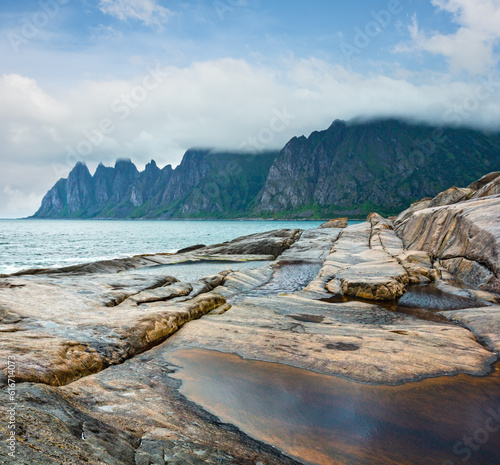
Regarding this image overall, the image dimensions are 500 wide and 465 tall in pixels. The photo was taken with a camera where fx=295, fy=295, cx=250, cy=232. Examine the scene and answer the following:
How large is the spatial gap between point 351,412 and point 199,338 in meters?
5.34

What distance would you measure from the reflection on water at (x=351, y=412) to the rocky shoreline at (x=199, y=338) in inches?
16.4

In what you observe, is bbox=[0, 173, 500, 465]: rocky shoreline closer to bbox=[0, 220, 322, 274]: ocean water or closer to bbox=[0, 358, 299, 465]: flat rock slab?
bbox=[0, 358, 299, 465]: flat rock slab

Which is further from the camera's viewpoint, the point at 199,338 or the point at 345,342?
the point at 199,338

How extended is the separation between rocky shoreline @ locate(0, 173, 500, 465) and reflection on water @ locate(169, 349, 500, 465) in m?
0.42

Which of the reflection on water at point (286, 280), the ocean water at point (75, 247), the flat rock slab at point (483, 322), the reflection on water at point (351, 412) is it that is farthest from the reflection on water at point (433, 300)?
the ocean water at point (75, 247)

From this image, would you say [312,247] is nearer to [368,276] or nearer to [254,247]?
[254,247]

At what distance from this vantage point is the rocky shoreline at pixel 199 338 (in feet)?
13.8

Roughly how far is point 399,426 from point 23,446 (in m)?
Answer: 5.82

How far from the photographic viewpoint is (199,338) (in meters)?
9.73

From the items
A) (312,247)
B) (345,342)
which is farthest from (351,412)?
(312,247)

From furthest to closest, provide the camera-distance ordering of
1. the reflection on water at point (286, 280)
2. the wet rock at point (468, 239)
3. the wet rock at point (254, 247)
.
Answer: the wet rock at point (254, 247) → the reflection on water at point (286, 280) → the wet rock at point (468, 239)

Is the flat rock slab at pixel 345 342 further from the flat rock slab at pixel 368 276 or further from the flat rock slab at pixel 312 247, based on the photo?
the flat rock slab at pixel 312 247

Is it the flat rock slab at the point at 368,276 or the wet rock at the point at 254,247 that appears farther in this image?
the wet rock at the point at 254,247

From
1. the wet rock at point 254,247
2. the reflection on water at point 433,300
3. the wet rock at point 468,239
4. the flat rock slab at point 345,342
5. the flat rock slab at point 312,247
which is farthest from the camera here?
the wet rock at point 254,247
